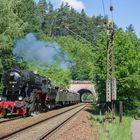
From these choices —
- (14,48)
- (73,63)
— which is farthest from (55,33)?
(14,48)

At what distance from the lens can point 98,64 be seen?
129 feet

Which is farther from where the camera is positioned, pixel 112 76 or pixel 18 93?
pixel 18 93

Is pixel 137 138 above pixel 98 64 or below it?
below

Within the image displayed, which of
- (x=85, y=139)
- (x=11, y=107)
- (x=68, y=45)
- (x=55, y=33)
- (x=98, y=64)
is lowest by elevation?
(x=85, y=139)

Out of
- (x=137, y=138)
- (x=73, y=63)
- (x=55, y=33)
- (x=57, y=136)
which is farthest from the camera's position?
(x=55, y=33)

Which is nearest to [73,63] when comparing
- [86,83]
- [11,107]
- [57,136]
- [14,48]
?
[86,83]

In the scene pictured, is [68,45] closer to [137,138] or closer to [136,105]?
[136,105]

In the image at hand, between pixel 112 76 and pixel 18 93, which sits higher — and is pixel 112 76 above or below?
above

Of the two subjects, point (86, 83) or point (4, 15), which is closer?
point (4, 15)

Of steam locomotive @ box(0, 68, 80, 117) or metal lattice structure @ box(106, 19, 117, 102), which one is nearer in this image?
metal lattice structure @ box(106, 19, 117, 102)

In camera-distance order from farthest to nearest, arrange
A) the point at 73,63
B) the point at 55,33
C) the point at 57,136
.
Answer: the point at 55,33 → the point at 73,63 → the point at 57,136

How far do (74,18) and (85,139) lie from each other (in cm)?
17732

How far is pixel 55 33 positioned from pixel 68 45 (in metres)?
57.1

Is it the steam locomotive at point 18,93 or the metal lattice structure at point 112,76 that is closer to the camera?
the metal lattice structure at point 112,76
